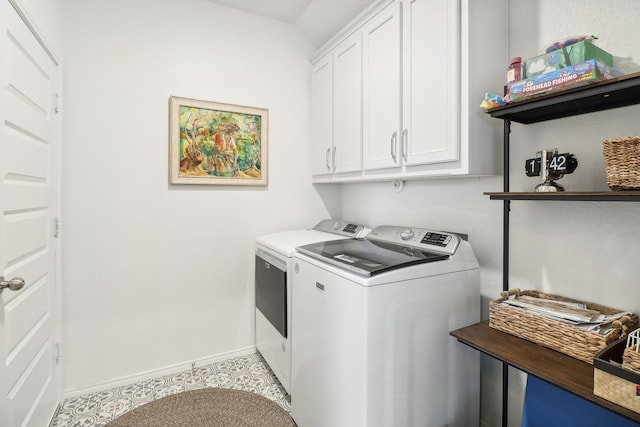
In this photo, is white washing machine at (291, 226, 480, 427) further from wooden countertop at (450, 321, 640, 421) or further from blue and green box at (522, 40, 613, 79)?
blue and green box at (522, 40, 613, 79)

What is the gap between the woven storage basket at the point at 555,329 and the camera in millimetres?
1077

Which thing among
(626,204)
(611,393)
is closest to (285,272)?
(611,393)

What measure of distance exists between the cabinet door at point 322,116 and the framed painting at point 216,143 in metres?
0.42

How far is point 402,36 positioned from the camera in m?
1.73

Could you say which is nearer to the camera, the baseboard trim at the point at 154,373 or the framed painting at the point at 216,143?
the baseboard trim at the point at 154,373

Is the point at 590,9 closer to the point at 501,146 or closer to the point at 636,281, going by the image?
the point at 501,146

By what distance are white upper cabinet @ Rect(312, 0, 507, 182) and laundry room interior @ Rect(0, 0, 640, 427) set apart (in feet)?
0.07

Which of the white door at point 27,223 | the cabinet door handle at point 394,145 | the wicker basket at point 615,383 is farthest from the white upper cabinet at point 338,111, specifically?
the white door at point 27,223

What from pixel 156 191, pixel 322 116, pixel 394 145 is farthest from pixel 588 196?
pixel 156 191

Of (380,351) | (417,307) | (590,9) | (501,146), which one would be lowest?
(380,351)

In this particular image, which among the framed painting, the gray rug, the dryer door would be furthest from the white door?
the dryer door

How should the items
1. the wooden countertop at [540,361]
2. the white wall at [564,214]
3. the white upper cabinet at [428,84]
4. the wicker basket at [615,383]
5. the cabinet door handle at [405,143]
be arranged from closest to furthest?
the wicker basket at [615,383]
the wooden countertop at [540,361]
the white wall at [564,214]
the white upper cabinet at [428,84]
the cabinet door handle at [405,143]

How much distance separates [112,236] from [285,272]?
1.23 metres

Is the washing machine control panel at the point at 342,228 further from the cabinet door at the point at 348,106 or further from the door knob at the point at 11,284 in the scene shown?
the door knob at the point at 11,284
